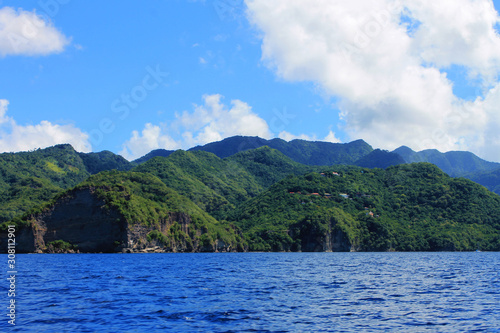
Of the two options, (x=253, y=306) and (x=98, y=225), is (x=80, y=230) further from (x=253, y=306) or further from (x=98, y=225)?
(x=253, y=306)

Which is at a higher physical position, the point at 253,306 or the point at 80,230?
the point at 80,230

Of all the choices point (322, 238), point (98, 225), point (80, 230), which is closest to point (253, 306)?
point (98, 225)

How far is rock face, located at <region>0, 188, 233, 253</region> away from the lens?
136750 mm

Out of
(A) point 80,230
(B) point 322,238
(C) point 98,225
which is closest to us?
(A) point 80,230

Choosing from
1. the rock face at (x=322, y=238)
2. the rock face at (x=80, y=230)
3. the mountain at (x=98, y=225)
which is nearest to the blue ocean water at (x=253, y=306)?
the rock face at (x=80, y=230)

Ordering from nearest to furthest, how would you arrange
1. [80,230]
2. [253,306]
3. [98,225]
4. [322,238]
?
[253,306] → [80,230] → [98,225] → [322,238]

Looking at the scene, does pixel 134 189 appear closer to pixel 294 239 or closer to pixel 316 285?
pixel 294 239

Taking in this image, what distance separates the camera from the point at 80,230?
141 metres

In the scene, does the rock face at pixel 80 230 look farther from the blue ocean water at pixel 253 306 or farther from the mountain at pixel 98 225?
the blue ocean water at pixel 253 306

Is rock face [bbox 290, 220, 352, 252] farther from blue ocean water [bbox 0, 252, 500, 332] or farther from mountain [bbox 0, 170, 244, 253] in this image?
blue ocean water [bbox 0, 252, 500, 332]

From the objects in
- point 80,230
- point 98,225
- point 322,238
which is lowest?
point 322,238

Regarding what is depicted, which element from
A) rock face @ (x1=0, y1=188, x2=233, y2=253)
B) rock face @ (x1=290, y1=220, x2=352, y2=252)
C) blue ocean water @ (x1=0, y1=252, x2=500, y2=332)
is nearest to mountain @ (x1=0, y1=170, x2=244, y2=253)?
rock face @ (x1=0, y1=188, x2=233, y2=253)

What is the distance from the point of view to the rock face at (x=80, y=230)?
13675cm

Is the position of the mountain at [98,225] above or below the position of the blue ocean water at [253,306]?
above
